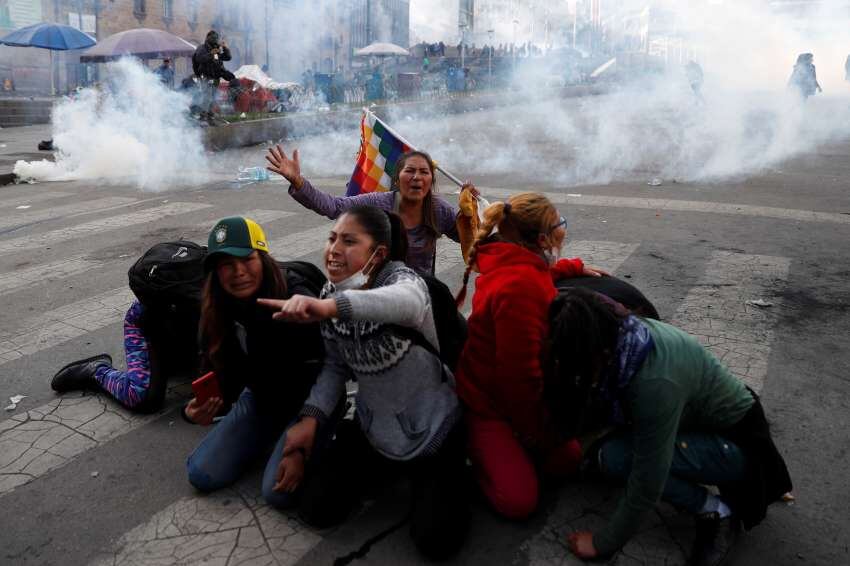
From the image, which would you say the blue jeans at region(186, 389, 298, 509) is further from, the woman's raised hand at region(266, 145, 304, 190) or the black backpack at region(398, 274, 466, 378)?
the woman's raised hand at region(266, 145, 304, 190)

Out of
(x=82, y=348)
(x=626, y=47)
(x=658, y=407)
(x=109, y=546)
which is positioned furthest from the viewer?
(x=626, y=47)

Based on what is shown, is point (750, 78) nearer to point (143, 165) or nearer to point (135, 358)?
point (143, 165)

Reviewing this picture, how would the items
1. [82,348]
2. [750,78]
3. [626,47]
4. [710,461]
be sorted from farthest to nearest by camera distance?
[626,47] → [750,78] → [82,348] → [710,461]

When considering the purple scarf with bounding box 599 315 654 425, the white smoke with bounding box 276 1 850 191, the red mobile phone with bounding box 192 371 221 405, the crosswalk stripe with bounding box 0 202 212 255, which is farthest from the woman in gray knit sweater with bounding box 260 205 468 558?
the white smoke with bounding box 276 1 850 191

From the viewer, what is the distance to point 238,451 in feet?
8.93

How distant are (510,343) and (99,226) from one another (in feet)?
20.4

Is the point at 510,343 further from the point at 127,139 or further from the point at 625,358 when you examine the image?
the point at 127,139

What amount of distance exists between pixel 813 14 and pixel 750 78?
3.81 meters

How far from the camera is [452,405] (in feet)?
8.15

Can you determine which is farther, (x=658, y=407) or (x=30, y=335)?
(x=30, y=335)

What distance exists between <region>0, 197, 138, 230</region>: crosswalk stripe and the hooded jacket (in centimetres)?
670

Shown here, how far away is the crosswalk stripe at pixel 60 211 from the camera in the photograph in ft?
25.0

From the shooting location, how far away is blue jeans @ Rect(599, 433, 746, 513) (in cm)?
221

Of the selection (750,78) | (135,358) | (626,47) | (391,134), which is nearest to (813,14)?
(750,78)
